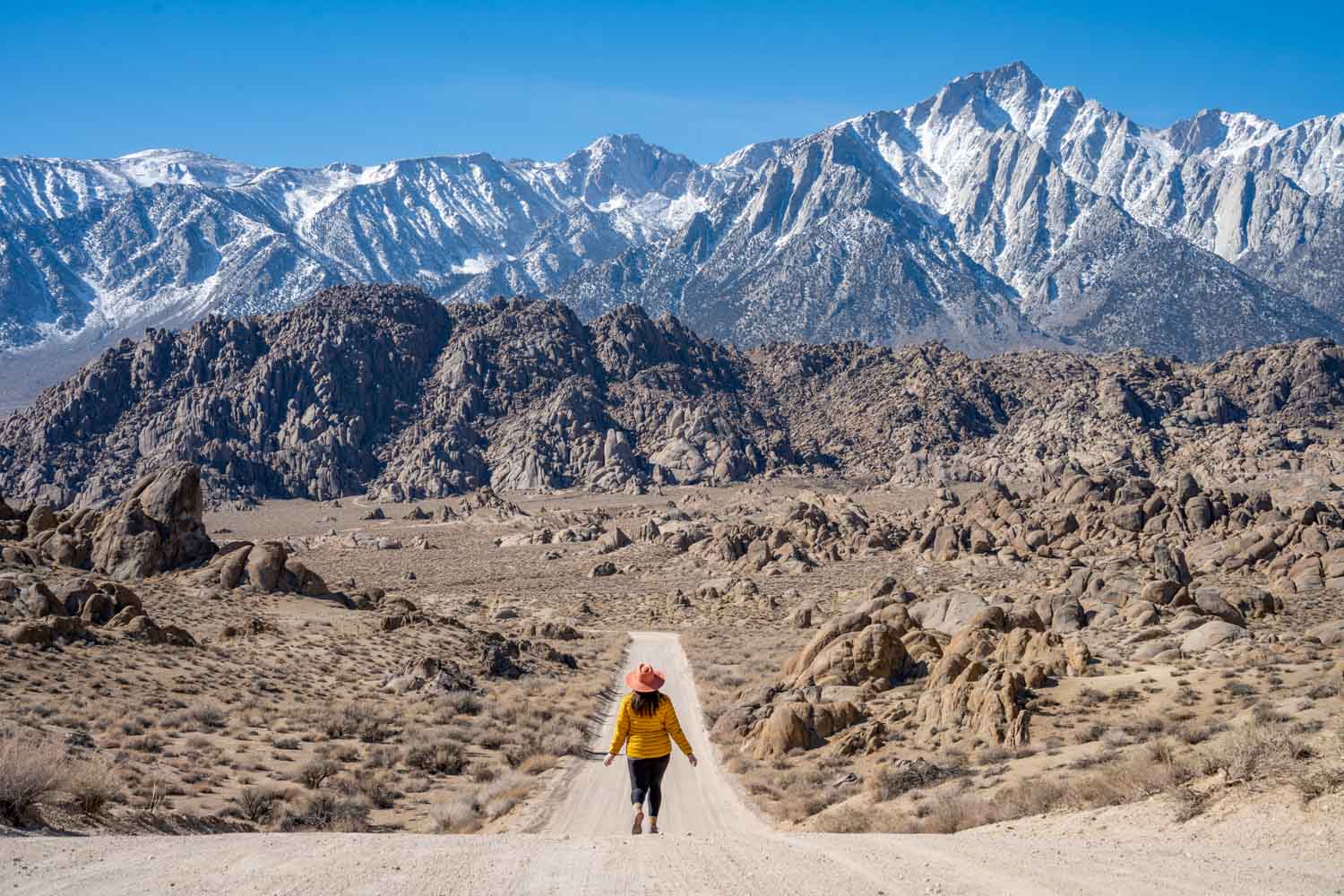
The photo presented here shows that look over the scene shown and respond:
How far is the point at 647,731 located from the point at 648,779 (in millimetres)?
852

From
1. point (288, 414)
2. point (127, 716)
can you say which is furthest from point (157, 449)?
point (127, 716)

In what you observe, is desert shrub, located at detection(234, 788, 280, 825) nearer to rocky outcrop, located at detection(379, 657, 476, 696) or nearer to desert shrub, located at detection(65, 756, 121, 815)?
desert shrub, located at detection(65, 756, 121, 815)

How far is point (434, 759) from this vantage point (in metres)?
20.8

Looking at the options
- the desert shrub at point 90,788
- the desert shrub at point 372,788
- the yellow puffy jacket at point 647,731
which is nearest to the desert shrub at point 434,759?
the desert shrub at point 372,788

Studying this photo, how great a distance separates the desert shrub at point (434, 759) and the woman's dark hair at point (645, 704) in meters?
8.98

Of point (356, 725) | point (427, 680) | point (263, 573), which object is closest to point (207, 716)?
point (356, 725)

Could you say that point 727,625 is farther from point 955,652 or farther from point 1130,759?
point 1130,759

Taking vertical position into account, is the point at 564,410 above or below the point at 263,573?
above

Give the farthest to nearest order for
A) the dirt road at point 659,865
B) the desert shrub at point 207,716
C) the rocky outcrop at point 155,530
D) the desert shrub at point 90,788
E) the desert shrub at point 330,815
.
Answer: the rocky outcrop at point 155,530
the desert shrub at point 207,716
the desert shrub at point 330,815
the desert shrub at point 90,788
the dirt road at point 659,865

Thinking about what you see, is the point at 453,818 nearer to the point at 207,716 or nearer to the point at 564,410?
the point at 207,716

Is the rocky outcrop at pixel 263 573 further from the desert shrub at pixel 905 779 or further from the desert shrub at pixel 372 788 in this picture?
the desert shrub at pixel 905 779

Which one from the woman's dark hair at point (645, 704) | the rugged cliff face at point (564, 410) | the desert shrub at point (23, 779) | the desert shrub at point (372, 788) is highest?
the rugged cliff face at point (564, 410)

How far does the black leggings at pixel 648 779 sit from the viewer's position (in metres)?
13.6

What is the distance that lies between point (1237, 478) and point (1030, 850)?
4456 inches
